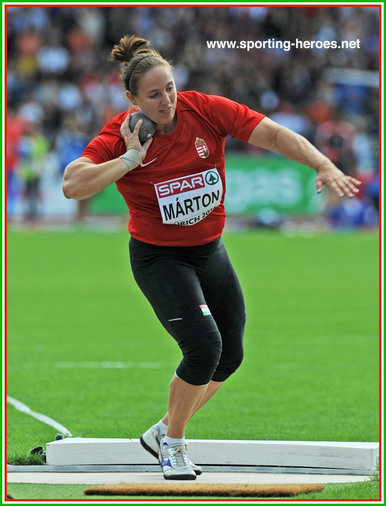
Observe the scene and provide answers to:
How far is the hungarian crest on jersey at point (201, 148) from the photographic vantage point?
19.7ft

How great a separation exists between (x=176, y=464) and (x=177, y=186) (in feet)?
5.34

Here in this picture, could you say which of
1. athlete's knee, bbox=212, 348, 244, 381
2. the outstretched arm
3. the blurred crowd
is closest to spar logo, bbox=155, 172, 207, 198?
the outstretched arm

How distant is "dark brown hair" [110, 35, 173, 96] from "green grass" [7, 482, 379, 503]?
2.24 meters

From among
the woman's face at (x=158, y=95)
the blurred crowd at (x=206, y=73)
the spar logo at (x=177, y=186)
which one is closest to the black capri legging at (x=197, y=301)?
the spar logo at (x=177, y=186)

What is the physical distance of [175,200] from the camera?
5941mm

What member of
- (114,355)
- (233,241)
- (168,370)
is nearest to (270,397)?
(168,370)

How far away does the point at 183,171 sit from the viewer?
599 centimetres

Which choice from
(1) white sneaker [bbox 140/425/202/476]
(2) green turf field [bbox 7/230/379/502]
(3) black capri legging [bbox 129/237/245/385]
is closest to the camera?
(3) black capri legging [bbox 129/237/245/385]

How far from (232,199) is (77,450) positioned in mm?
20268

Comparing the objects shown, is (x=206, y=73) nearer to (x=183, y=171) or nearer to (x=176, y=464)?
(x=183, y=171)

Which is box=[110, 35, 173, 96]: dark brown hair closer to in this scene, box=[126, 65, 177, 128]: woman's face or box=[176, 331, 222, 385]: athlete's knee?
box=[126, 65, 177, 128]: woman's face

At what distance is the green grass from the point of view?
5583 millimetres

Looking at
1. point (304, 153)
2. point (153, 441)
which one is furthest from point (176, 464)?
point (304, 153)

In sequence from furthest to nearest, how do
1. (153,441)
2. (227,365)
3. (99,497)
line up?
(227,365)
(153,441)
(99,497)
